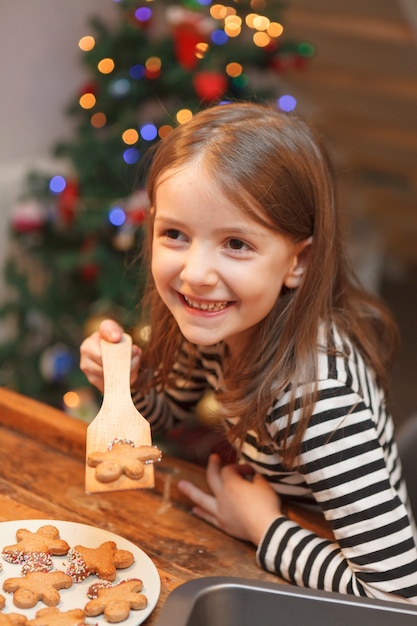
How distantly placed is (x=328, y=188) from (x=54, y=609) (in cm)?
63

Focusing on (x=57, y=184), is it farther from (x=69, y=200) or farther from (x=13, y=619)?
(x=13, y=619)

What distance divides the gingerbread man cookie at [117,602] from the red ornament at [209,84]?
182 cm

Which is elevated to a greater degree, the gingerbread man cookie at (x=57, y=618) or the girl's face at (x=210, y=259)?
the girl's face at (x=210, y=259)

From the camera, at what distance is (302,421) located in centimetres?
105

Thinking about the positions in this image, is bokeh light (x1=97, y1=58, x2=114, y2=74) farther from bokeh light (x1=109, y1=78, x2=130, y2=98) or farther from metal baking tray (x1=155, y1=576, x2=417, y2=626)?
metal baking tray (x1=155, y1=576, x2=417, y2=626)

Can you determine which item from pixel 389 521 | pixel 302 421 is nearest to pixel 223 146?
pixel 302 421

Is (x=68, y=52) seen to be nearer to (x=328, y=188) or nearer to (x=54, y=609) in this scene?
(x=328, y=188)

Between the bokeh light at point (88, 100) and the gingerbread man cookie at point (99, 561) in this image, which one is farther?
the bokeh light at point (88, 100)

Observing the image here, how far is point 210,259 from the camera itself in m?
1.00

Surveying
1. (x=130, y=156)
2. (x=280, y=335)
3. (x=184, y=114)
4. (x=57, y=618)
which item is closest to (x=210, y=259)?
(x=280, y=335)

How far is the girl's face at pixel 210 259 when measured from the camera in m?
1.00

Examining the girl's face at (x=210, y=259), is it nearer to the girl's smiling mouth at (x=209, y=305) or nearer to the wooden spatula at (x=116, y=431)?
the girl's smiling mouth at (x=209, y=305)

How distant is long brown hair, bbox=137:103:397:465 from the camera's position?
1.03 metres

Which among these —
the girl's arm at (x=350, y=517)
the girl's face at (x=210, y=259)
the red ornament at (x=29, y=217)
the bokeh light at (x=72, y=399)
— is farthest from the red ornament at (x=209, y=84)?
the girl's arm at (x=350, y=517)
